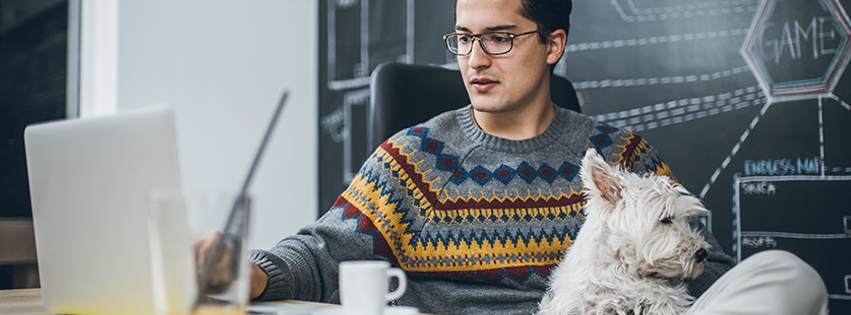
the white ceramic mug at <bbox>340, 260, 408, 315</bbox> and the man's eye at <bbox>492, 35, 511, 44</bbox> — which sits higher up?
the man's eye at <bbox>492, 35, 511, 44</bbox>

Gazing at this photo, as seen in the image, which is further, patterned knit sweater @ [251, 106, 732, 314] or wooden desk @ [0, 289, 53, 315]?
patterned knit sweater @ [251, 106, 732, 314]

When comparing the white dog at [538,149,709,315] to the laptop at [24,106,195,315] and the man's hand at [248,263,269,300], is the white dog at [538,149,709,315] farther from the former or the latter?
the laptop at [24,106,195,315]

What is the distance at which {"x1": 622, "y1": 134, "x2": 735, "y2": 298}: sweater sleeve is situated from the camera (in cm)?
121

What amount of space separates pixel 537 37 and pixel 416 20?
1.51 m

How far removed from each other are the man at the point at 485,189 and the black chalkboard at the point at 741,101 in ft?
2.16

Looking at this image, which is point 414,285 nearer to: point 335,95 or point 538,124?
point 538,124

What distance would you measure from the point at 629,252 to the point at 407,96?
730 millimetres

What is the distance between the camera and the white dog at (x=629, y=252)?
3.44ft

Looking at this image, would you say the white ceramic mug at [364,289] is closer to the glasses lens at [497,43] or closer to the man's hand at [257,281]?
the man's hand at [257,281]

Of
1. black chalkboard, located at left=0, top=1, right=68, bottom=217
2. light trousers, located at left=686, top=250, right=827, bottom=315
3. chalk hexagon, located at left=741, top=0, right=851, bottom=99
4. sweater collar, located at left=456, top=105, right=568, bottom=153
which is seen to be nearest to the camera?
light trousers, located at left=686, top=250, right=827, bottom=315

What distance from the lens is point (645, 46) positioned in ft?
6.98

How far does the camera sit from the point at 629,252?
110cm

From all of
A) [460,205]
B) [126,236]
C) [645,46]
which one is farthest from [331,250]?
[645,46]

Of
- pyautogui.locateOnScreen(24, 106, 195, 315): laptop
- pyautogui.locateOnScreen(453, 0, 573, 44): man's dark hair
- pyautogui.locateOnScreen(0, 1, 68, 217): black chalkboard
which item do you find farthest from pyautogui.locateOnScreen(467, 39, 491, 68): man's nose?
pyautogui.locateOnScreen(0, 1, 68, 217): black chalkboard
